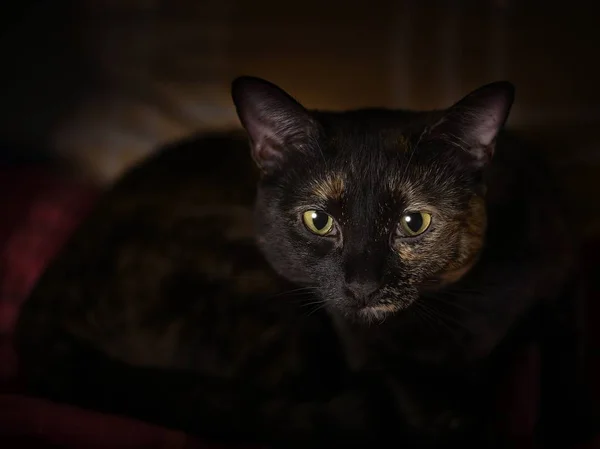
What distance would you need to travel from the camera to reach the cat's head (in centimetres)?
96

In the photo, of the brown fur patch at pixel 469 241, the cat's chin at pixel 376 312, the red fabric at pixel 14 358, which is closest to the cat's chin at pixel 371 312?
the cat's chin at pixel 376 312

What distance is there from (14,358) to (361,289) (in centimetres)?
74

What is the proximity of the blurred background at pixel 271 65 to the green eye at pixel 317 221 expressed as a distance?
76 centimetres

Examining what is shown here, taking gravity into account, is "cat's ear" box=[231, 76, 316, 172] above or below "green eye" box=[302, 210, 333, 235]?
above

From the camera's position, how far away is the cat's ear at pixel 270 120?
1.00 metres

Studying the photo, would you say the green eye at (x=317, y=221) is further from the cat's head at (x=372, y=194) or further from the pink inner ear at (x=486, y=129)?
the pink inner ear at (x=486, y=129)

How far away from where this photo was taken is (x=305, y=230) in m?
1.03

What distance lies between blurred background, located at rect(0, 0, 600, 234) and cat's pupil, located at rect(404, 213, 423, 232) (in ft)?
2.42

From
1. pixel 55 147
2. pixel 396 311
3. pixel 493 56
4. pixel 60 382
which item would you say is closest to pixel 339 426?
pixel 396 311

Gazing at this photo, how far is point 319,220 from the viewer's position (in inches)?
40.1

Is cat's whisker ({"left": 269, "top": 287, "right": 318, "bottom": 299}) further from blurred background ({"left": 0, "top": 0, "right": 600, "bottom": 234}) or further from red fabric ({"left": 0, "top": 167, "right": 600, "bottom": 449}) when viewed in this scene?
blurred background ({"left": 0, "top": 0, "right": 600, "bottom": 234})

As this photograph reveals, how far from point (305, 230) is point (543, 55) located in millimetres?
899

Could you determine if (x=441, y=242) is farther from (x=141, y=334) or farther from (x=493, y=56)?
(x=493, y=56)

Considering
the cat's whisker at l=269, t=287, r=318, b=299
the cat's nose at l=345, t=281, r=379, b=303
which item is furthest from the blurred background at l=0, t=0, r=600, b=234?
the cat's nose at l=345, t=281, r=379, b=303
